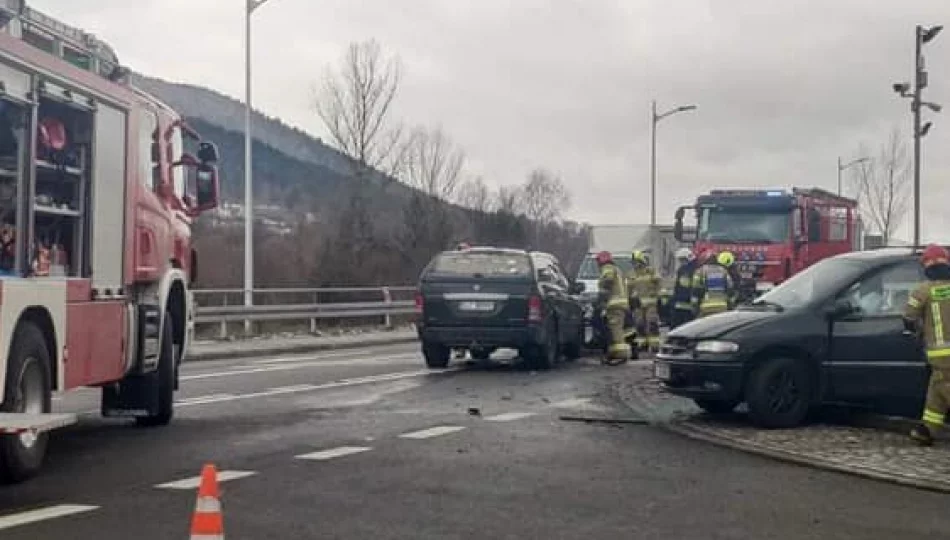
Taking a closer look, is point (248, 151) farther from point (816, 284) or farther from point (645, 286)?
point (816, 284)

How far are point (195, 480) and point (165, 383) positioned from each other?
134 inches

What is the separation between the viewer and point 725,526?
7.35 meters

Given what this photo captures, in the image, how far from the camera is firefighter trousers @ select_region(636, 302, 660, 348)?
68.0ft

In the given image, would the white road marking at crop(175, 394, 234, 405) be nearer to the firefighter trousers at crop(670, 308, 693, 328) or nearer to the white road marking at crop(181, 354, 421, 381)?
the white road marking at crop(181, 354, 421, 381)

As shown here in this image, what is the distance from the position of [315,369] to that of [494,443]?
902 centimetres

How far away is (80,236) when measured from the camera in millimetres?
9727

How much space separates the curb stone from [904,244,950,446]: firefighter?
532 inches

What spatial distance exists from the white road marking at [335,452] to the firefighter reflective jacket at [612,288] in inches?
394

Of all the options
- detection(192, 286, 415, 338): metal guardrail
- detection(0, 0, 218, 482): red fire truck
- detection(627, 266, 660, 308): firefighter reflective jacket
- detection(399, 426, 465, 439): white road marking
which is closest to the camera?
detection(0, 0, 218, 482): red fire truck

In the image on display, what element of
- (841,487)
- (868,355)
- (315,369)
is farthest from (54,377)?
(315,369)

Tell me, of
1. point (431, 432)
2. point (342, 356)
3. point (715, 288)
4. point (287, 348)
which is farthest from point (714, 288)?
point (287, 348)

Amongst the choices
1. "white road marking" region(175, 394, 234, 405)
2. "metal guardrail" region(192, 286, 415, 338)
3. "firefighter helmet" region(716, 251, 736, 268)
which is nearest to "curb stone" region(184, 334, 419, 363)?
"metal guardrail" region(192, 286, 415, 338)

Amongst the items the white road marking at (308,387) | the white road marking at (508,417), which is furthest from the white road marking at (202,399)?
the white road marking at (508,417)

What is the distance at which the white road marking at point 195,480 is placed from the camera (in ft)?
27.5
